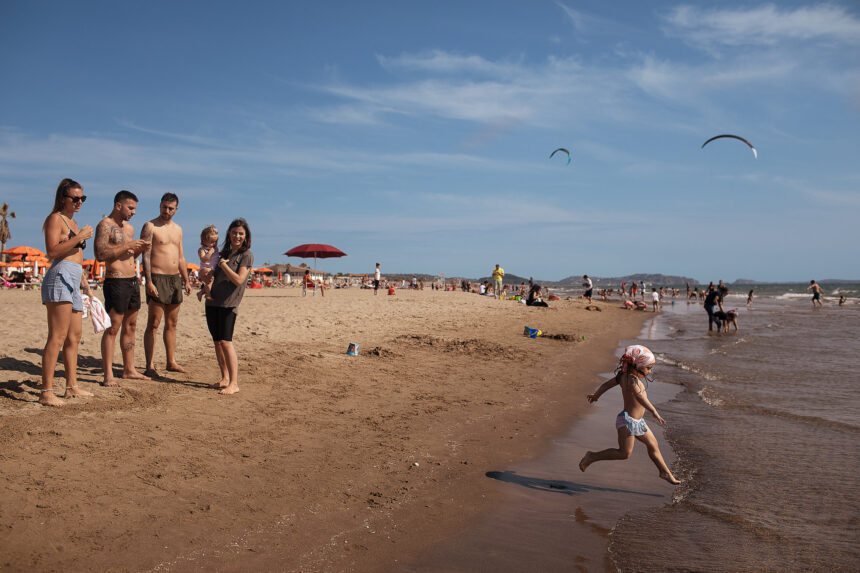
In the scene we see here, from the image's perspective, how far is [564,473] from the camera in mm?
4516

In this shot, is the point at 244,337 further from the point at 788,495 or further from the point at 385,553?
the point at 788,495

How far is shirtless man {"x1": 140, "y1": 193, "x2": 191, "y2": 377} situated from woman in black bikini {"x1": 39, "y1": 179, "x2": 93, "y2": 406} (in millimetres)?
1088

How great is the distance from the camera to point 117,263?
564 centimetres

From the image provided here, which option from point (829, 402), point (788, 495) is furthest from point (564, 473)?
point (829, 402)

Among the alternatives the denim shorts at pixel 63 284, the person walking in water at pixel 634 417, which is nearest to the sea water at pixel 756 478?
the person walking in water at pixel 634 417

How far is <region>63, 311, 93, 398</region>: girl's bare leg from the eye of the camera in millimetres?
4953

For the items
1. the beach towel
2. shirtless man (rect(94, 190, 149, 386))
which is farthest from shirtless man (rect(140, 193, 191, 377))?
the beach towel

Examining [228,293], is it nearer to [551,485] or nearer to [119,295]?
[119,295]

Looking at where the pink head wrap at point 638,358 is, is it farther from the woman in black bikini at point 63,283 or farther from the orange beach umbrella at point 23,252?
the orange beach umbrella at point 23,252

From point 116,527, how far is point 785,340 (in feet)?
57.8

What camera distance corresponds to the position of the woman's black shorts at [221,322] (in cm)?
587

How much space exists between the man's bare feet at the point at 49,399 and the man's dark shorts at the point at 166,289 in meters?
1.54

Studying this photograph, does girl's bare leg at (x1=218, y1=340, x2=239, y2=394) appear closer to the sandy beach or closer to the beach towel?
the sandy beach

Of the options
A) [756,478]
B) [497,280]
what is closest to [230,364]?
[756,478]
